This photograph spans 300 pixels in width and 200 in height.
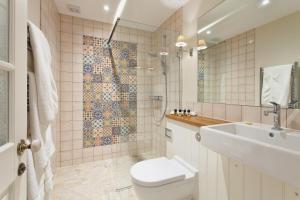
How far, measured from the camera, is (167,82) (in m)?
2.36

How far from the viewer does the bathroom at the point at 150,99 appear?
0.68 metres

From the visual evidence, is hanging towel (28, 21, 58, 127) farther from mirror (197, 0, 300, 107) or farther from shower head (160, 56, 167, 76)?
shower head (160, 56, 167, 76)

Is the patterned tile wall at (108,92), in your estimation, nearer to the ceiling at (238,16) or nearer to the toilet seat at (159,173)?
the toilet seat at (159,173)

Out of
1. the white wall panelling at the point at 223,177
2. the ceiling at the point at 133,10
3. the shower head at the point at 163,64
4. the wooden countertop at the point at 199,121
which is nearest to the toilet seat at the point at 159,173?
Answer: the white wall panelling at the point at 223,177

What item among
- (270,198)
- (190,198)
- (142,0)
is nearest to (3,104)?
(270,198)

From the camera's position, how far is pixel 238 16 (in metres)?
1.39

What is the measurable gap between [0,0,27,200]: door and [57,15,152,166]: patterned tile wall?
1.85 metres

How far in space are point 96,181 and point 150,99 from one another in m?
1.43

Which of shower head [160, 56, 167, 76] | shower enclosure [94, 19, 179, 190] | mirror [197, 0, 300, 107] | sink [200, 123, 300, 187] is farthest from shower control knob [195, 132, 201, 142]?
shower head [160, 56, 167, 76]

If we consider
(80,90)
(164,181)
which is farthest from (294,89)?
(80,90)

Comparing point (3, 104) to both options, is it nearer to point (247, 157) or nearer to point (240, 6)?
point (247, 157)

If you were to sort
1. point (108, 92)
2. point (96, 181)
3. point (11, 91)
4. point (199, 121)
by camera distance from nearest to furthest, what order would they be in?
point (11, 91)
point (199, 121)
point (96, 181)
point (108, 92)

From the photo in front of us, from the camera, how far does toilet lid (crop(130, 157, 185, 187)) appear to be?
119 cm

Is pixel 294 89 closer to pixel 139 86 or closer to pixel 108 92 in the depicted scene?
pixel 139 86
